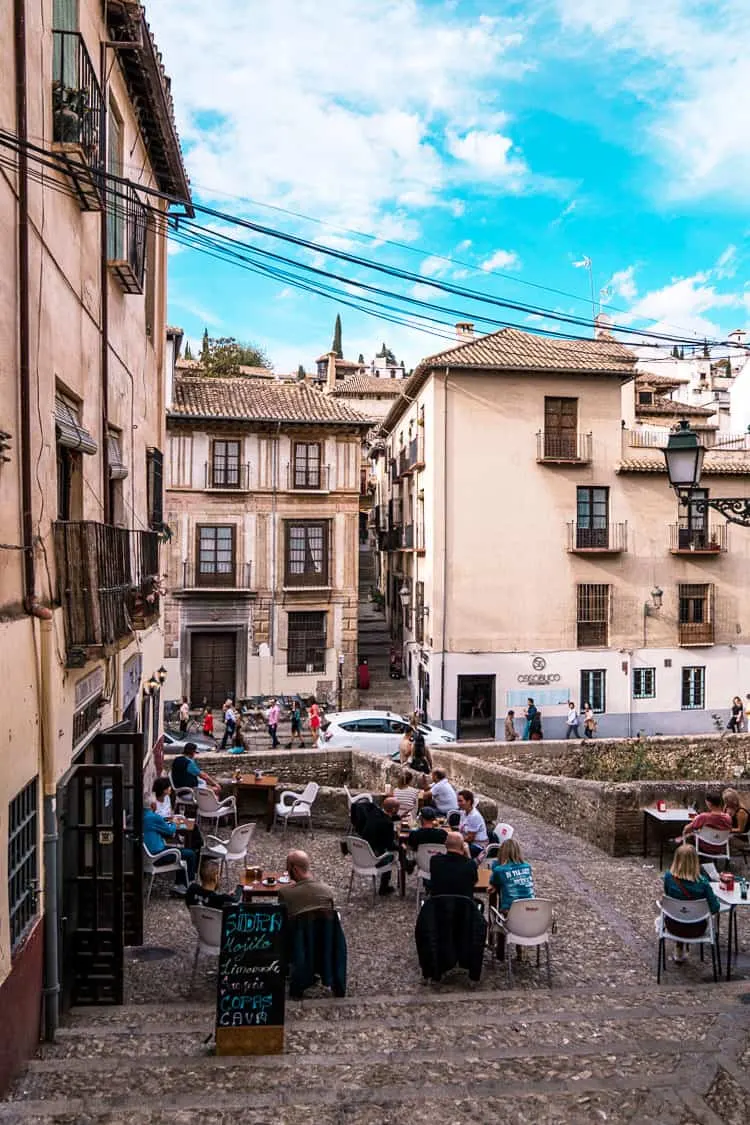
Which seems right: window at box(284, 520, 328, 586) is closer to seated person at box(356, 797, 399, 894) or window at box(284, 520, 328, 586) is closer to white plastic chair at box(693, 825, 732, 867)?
seated person at box(356, 797, 399, 894)

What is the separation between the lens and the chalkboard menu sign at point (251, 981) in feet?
22.0

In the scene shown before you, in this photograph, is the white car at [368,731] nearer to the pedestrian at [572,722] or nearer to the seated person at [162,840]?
the pedestrian at [572,722]

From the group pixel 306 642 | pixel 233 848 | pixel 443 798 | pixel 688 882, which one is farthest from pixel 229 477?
pixel 688 882

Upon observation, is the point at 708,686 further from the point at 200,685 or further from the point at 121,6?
the point at 121,6

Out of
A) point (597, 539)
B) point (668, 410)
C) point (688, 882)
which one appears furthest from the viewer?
point (668, 410)

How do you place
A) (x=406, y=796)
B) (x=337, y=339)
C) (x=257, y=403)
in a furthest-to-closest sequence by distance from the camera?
(x=337, y=339), (x=257, y=403), (x=406, y=796)

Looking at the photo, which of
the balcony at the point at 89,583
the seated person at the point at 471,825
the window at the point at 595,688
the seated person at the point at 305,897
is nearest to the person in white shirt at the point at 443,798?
the seated person at the point at 471,825

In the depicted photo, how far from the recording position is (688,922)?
8.57 m

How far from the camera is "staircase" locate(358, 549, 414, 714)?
31.5m

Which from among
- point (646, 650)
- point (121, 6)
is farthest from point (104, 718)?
point (646, 650)

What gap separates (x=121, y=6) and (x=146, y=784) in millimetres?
10829

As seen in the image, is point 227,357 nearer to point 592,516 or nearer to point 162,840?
point 592,516

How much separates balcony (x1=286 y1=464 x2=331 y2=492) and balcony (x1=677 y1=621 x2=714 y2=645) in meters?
12.6

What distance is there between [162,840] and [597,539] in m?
21.5
